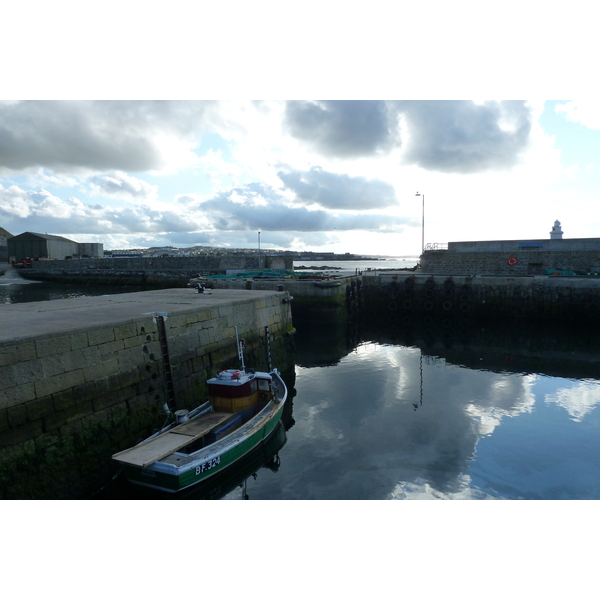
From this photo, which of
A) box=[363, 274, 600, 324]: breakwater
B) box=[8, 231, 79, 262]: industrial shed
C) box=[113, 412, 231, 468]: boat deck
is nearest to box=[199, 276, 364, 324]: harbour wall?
box=[363, 274, 600, 324]: breakwater

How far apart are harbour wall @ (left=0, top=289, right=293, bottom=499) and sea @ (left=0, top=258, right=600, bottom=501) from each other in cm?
120

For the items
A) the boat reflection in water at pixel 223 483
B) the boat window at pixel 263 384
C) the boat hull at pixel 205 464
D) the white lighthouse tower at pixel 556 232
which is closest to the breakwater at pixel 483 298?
the white lighthouse tower at pixel 556 232

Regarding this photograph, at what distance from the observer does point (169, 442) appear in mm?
8922

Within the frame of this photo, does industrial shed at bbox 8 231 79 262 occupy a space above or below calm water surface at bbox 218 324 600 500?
above

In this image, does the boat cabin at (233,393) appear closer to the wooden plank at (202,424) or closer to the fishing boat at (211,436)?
the fishing boat at (211,436)

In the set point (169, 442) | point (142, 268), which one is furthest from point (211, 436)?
point (142, 268)

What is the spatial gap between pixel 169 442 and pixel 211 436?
125 centimetres

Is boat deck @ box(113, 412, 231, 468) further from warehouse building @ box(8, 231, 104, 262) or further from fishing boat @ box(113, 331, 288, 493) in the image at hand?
warehouse building @ box(8, 231, 104, 262)

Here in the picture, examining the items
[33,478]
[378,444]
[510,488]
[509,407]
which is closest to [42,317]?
[33,478]

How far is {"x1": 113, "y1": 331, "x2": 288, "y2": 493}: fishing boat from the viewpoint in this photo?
820 centimetres

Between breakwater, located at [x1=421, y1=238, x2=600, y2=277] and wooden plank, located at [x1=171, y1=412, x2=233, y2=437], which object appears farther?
breakwater, located at [x1=421, y1=238, x2=600, y2=277]

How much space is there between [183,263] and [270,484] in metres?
69.8

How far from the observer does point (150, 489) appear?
28.2 ft

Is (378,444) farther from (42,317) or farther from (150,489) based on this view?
(42,317)
